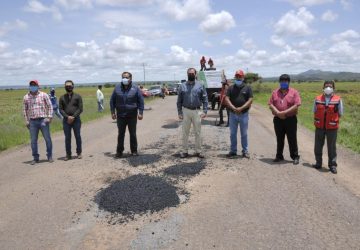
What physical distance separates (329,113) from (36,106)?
6.57 m

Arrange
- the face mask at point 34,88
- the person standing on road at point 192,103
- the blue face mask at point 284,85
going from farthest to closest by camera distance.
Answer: the person standing on road at point 192,103 < the face mask at point 34,88 < the blue face mask at point 284,85

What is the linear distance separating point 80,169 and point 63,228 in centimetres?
336

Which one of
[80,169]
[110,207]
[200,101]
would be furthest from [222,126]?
[110,207]

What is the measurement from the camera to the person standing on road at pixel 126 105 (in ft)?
31.0

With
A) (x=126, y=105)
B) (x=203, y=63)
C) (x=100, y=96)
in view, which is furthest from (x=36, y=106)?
(x=203, y=63)

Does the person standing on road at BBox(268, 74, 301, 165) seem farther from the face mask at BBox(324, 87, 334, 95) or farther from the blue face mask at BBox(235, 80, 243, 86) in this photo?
the blue face mask at BBox(235, 80, 243, 86)

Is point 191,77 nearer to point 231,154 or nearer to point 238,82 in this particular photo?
point 238,82

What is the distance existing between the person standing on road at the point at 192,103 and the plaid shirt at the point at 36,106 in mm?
3195

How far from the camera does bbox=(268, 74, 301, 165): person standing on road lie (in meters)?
8.41

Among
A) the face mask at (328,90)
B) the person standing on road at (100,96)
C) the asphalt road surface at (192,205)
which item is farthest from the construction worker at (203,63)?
Result: the face mask at (328,90)

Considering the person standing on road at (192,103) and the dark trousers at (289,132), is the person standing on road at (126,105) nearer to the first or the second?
the person standing on road at (192,103)

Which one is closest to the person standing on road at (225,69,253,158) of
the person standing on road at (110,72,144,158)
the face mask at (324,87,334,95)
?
the face mask at (324,87,334,95)

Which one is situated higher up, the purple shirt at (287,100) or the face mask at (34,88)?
the face mask at (34,88)

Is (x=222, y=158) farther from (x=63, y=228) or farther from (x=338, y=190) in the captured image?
(x=63, y=228)
